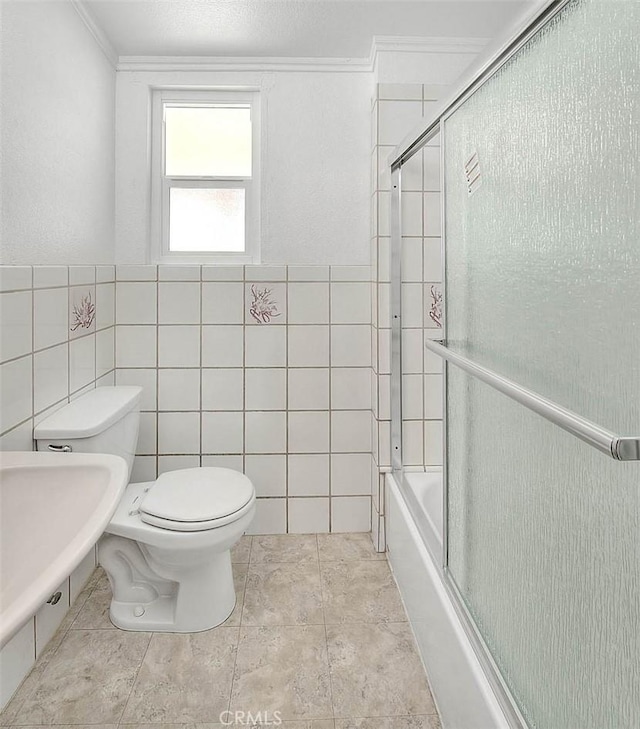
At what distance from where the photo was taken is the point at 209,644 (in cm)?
187

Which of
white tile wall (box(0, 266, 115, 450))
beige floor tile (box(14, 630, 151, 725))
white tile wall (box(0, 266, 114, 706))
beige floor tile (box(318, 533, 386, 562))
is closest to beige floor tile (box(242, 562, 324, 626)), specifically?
beige floor tile (box(318, 533, 386, 562))

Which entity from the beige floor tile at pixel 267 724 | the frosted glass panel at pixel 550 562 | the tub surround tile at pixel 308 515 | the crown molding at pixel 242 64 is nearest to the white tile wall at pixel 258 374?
the tub surround tile at pixel 308 515

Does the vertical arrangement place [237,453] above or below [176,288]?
below

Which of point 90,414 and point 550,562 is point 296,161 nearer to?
point 90,414

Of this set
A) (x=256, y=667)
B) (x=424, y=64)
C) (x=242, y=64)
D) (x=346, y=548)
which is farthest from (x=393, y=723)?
(x=242, y=64)

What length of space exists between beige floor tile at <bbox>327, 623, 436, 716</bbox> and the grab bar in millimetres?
1002

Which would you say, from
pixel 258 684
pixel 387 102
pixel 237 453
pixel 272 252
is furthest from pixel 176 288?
pixel 258 684

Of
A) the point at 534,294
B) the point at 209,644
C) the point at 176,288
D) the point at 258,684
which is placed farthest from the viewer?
the point at 176,288

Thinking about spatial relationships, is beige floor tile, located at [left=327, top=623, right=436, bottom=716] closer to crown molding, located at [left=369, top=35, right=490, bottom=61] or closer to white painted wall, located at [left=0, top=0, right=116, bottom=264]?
white painted wall, located at [left=0, top=0, right=116, bottom=264]

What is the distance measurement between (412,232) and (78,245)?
1.31m

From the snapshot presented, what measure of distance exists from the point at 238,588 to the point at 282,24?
7.08 feet

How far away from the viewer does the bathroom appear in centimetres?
88

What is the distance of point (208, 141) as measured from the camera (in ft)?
8.77

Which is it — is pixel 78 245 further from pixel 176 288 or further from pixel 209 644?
pixel 209 644
